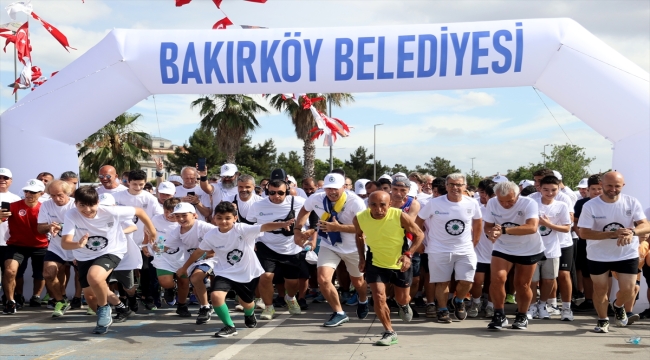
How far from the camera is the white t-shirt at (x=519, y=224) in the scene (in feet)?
25.0

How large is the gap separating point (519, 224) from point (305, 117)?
891 inches

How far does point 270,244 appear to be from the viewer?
345 inches

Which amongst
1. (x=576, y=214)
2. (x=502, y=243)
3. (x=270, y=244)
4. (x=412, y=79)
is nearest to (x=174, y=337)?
(x=270, y=244)

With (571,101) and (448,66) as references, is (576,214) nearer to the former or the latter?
(571,101)

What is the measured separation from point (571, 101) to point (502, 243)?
2567 millimetres

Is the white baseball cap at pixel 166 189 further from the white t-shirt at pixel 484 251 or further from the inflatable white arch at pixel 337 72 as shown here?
the white t-shirt at pixel 484 251

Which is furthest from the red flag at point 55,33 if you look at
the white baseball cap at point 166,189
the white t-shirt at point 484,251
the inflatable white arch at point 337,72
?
the white t-shirt at point 484,251

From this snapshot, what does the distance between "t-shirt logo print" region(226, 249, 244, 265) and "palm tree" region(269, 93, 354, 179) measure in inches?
835

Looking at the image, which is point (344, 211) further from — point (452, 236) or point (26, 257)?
point (26, 257)

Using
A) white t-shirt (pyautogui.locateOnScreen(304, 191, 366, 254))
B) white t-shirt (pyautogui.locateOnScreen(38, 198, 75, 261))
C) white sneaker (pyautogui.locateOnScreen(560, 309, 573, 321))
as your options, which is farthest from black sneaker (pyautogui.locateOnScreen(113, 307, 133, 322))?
white sneaker (pyautogui.locateOnScreen(560, 309, 573, 321))

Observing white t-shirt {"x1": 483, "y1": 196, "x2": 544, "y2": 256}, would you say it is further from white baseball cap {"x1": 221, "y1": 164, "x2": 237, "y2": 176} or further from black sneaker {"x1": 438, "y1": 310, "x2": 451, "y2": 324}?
white baseball cap {"x1": 221, "y1": 164, "x2": 237, "y2": 176}

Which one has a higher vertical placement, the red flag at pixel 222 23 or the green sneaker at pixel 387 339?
the red flag at pixel 222 23

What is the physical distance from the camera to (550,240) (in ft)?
27.9

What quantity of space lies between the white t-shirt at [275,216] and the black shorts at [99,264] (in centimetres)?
179
